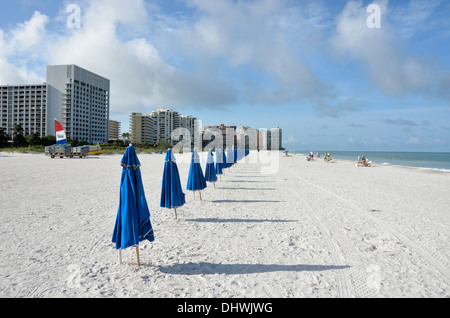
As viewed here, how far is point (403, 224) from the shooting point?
5.94 meters

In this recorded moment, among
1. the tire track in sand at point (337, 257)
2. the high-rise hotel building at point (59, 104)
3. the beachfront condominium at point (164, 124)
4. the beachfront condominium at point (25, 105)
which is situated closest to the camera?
the tire track in sand at point (337, 257)

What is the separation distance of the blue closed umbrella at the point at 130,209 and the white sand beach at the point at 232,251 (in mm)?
486

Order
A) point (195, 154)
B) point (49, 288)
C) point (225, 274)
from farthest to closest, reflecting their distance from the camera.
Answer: point (195, 154) < point (225, 274) < point (49, 288)

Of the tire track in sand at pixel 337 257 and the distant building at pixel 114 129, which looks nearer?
the tire track in sand at pixel 337 257

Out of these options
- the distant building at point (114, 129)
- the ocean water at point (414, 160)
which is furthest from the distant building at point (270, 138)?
the distant building at point (114, 129)

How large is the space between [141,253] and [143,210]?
1.07m

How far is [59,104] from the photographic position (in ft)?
265

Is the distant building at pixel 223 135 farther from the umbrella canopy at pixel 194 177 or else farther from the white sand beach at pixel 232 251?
the white sand beach at pixel 232 251

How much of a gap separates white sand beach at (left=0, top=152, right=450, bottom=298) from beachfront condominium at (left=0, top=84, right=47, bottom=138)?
310 ft

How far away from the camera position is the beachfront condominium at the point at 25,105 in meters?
83.8

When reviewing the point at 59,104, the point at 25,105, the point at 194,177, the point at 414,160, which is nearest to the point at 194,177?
the point at 194,177
